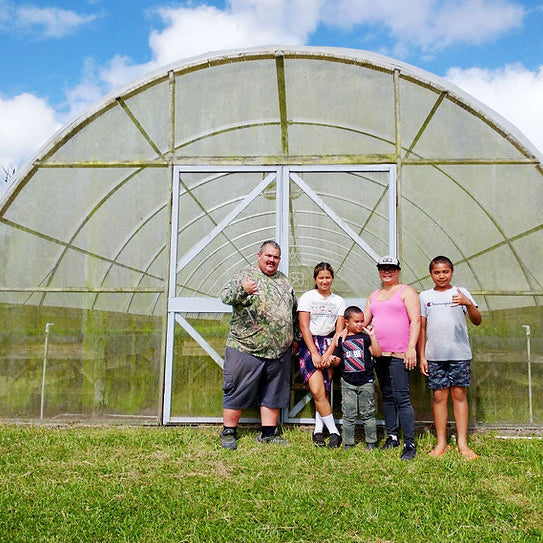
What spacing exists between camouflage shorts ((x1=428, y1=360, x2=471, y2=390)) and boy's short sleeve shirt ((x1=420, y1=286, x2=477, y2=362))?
64mm

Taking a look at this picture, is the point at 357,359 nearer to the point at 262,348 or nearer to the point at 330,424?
the point at 330,424

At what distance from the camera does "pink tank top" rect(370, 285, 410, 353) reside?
452cm

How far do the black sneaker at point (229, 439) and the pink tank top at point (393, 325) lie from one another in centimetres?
147

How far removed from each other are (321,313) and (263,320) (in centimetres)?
53

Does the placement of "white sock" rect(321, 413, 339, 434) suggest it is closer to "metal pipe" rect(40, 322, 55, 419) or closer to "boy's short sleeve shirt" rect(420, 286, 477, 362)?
"boy's short sleeve shirt" rect(420, 286, 477, 362)

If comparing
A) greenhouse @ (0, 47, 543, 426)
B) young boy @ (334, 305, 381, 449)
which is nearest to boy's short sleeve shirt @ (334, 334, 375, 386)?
young boy @ (334, 305, 381, 449)

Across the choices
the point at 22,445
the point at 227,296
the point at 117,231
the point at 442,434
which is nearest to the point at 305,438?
the point at 442,434

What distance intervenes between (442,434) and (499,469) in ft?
1.87

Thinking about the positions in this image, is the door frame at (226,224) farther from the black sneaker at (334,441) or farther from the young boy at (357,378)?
the young boy at (357,378)

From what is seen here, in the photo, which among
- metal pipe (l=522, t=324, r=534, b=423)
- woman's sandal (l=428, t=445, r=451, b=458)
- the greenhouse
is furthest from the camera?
the greenhouse

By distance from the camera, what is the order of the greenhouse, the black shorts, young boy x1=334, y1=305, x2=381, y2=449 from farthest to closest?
the greenhouse < the black shorts < young boy x1=334, y1=305, x2=381, y2=449

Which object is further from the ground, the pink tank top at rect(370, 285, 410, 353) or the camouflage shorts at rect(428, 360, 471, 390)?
the pink tank top at rect(370, 285, 410, 353)

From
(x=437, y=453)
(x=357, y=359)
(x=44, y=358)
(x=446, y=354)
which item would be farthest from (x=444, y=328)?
(x=44, y=358)

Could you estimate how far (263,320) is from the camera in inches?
185
